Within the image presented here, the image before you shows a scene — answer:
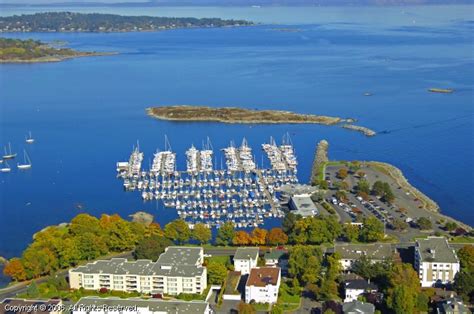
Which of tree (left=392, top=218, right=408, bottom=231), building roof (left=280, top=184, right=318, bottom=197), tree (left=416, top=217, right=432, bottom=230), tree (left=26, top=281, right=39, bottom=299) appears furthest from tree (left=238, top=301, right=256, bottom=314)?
building roof (left=280, top=184, right=318, bottom=197)

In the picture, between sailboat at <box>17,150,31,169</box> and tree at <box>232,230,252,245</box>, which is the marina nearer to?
tree at <box>232,230,252,245</box>

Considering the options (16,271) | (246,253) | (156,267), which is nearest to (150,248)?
(156,267)

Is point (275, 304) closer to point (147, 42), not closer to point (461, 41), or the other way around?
point (461, 41)

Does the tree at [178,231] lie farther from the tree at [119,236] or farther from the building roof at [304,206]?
the building roof at [304,206]

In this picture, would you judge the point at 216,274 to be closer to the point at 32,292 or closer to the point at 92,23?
the point at 32,292

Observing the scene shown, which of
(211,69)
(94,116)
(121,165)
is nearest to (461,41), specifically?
(211,69)

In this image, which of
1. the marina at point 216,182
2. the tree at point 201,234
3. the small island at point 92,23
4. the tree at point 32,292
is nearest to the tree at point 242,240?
the tree at point 201,234

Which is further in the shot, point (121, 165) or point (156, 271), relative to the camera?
point (121, 165)
